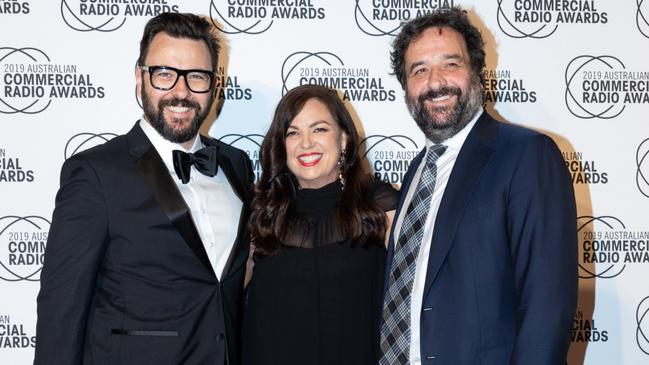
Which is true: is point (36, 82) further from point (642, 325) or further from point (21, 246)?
point (642, 325)

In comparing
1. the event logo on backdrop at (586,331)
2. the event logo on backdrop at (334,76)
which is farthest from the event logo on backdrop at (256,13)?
the event logo on backdrop at (586,331)

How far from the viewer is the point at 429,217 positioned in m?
2.23

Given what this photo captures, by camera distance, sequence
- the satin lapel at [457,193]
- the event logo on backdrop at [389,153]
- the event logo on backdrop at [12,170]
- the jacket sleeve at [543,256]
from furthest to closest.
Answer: the event logo on backdrop at [389,153] < the event logo on backdrop at [12,170] < the satin lapel at [457,193] < the jacket sleeve at [543,256]

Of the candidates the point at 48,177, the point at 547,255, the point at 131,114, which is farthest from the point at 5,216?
the point at 547,255

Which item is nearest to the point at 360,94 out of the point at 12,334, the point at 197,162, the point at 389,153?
the point at 389,153

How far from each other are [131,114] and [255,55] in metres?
0.73

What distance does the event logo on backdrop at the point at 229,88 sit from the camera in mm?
3396

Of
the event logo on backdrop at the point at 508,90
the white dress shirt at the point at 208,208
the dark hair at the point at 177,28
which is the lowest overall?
the white dress shirt at the point at 208,208

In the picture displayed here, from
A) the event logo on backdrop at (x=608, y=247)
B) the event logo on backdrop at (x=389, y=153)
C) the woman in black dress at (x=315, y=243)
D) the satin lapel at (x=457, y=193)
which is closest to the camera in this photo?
the satin lapel at (x=457, y=193)

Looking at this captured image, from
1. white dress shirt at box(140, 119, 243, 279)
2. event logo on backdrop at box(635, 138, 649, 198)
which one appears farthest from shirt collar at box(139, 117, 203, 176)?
event logo on backdrop at box(635, 138, 649, 198)

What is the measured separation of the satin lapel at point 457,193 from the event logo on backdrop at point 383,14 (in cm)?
143

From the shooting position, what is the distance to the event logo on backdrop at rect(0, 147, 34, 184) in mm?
3250

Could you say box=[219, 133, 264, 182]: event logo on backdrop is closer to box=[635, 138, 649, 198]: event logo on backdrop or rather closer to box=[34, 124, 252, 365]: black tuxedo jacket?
box=[34, 124, 252, 365]: black tuxedo jacket

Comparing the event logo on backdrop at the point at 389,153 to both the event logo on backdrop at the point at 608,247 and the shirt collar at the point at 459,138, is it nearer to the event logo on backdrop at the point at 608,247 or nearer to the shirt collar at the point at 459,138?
the event logo on backdrop at the point at 608,247
